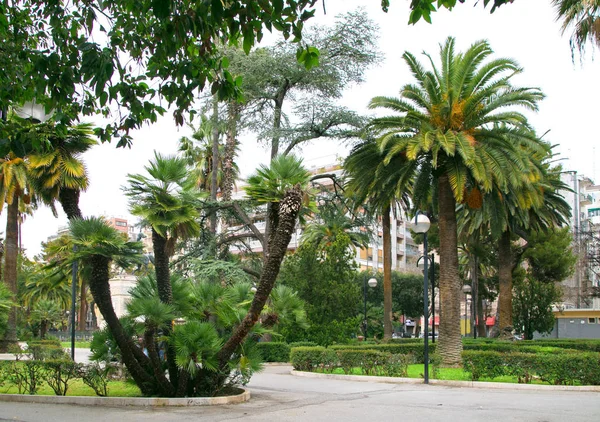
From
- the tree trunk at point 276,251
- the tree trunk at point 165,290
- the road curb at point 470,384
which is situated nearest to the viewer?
the tree trunk at point 276,251

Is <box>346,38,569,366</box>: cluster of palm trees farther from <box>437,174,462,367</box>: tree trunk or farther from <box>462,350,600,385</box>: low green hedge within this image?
<box>462,350,600,385</box>: low green hedge

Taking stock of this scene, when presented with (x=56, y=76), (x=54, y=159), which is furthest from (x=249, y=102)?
(x=56, y=76)

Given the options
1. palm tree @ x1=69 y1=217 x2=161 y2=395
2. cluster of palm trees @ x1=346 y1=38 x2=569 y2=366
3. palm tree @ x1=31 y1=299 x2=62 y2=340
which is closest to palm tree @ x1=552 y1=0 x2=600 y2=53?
cluster of palm trees @ x1=346 y1=38 x2=569 y2=366

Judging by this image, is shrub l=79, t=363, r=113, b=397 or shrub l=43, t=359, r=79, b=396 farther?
shrub l=43, t=359, r=79, b=396

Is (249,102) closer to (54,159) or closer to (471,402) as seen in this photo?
(54,159)

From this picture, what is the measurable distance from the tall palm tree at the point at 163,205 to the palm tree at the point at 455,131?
32.1ft

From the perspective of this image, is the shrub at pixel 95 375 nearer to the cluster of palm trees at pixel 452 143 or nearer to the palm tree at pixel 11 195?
the cluster of palm trees at pixel 452 143

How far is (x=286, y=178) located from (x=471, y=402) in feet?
18.6

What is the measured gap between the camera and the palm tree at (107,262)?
11.8 metres

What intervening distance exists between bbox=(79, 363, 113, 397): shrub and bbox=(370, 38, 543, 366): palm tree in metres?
11.9

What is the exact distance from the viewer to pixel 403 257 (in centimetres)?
9381

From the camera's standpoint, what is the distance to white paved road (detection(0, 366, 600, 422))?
1064cm

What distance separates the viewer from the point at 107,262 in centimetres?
1241

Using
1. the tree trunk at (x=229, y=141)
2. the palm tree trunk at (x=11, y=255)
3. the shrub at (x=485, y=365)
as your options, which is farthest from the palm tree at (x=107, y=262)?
the palm tree trunk at (x=11, y=255)
